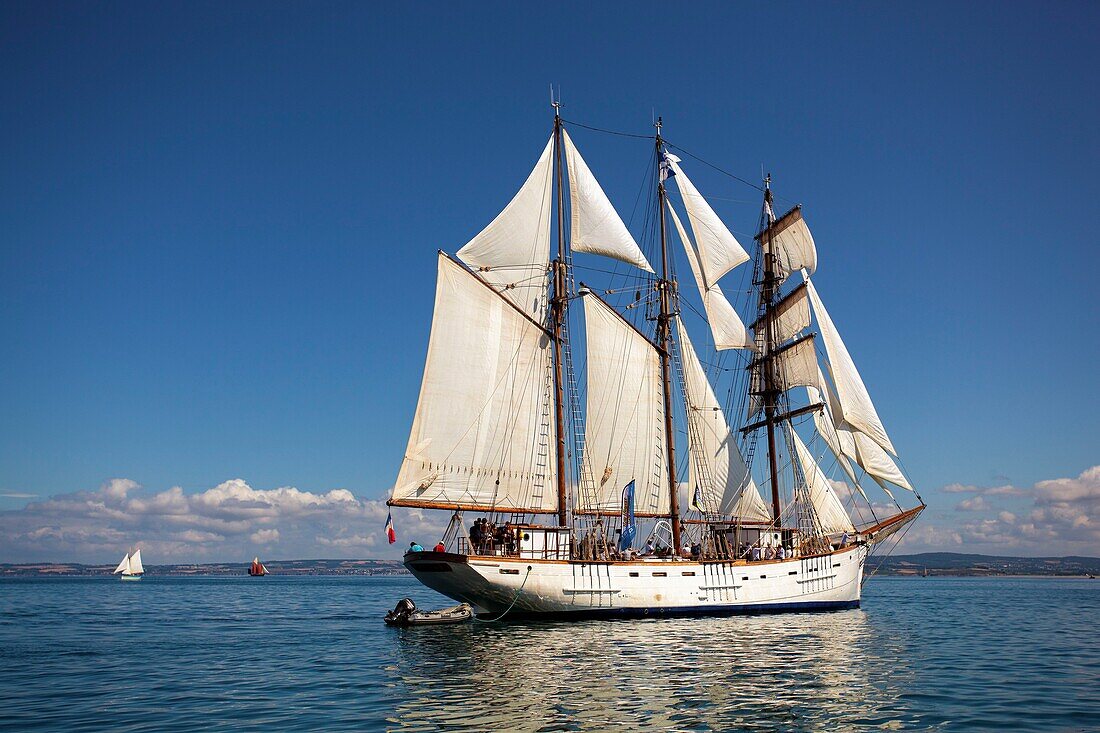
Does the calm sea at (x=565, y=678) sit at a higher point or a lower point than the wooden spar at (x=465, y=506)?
lower

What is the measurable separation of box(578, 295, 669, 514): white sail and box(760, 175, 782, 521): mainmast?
10567 millimetres

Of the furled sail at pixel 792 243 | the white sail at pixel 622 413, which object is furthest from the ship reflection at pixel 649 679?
the furled sail at pixel 792 243

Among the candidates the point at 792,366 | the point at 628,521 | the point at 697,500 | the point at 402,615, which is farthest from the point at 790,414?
the point at 402,615

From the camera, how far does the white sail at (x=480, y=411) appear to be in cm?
4675

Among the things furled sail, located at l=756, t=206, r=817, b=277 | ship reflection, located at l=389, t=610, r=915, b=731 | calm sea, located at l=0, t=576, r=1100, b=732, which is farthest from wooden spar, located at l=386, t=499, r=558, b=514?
furled sail, located at l=756, t=206, r=817, b=277

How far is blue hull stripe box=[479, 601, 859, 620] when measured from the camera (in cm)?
4509

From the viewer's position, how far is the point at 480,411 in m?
49.1

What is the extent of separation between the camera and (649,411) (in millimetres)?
57219

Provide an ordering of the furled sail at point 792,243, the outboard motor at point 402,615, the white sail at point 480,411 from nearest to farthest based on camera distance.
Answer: the outboard motor at point 402,615, the white sail at point 480,411, the furled sail at point 792,243

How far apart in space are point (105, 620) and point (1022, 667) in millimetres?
55677

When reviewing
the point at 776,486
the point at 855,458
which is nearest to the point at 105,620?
the point at 776,486

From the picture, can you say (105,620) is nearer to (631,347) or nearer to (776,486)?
(631,347)

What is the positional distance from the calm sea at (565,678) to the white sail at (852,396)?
565 inches

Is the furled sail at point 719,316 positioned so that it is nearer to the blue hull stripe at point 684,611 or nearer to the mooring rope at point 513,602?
the blue hull stripe at point 684,611
